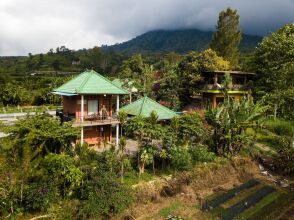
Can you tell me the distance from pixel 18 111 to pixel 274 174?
32296mm

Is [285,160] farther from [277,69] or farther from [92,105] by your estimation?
[92,105]

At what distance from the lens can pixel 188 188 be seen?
1797 centimetres

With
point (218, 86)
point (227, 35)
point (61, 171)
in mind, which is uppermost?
point (227, 35)

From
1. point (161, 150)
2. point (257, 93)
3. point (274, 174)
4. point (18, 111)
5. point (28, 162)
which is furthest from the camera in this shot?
point (18, 111)

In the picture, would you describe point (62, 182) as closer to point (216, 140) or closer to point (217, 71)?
point (216, 140)

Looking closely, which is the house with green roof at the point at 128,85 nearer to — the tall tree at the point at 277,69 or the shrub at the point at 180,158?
the tall tree at the point at 277,69

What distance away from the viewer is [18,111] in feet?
132

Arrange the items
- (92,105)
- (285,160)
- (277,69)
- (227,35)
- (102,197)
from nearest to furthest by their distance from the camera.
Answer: (102,197) → (285,160) → (92,105) → (277,69) → (227,35)

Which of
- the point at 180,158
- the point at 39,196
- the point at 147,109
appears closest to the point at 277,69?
the point at 147,109

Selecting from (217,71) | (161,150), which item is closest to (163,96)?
(217,71)

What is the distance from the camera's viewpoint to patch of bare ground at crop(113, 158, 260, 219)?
15.4m

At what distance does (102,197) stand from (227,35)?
3600 cm

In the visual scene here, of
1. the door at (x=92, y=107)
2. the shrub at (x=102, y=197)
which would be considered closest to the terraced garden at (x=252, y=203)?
the shrub at (x=102, y=197)

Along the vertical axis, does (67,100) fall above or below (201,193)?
above
